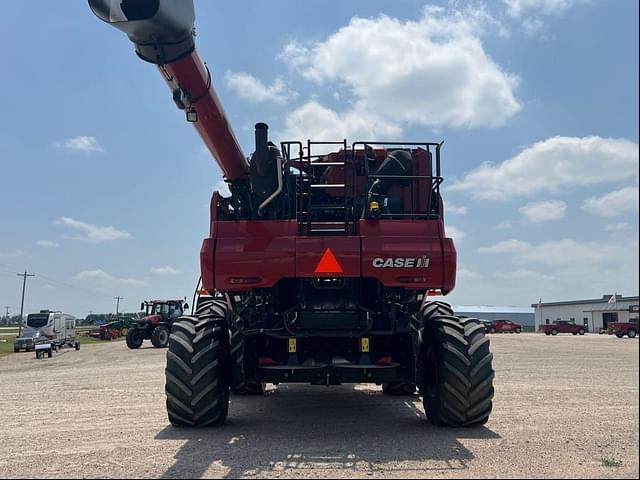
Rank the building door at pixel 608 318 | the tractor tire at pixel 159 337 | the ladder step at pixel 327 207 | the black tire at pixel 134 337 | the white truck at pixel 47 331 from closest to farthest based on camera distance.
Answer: the ladder step at pixel 327 207
the tractor tire at pixel 159 337
the black tire at pixel 134 337
the white truck at pixel 47 331
the building door at pixel 608 318

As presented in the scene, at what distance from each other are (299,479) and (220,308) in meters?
3.71

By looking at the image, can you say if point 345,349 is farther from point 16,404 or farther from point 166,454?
point 16,404

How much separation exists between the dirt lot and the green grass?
0.03 m

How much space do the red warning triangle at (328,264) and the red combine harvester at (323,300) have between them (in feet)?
0.04

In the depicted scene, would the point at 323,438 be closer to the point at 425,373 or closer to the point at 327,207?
the point at 425,373

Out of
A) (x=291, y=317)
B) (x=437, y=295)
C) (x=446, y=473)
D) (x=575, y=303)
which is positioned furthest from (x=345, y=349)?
(x=575, y=303)

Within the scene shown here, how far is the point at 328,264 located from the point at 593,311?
7628 cm

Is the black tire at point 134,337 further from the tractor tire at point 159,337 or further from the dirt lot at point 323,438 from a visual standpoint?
the dirt lot at point 323,438

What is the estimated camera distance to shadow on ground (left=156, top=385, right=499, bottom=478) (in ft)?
17.7

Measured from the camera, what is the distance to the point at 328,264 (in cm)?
659

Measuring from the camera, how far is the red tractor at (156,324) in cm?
2977

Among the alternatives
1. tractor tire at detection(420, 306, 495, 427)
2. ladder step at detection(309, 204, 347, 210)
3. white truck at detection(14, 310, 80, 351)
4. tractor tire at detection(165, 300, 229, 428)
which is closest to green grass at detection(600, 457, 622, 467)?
tractor tire at detection(420, 306, 495, 427)

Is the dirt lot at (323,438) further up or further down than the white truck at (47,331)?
further down

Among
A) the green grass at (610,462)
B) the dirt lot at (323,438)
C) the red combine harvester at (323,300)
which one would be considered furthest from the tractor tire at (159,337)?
the green grass at (610,462)
